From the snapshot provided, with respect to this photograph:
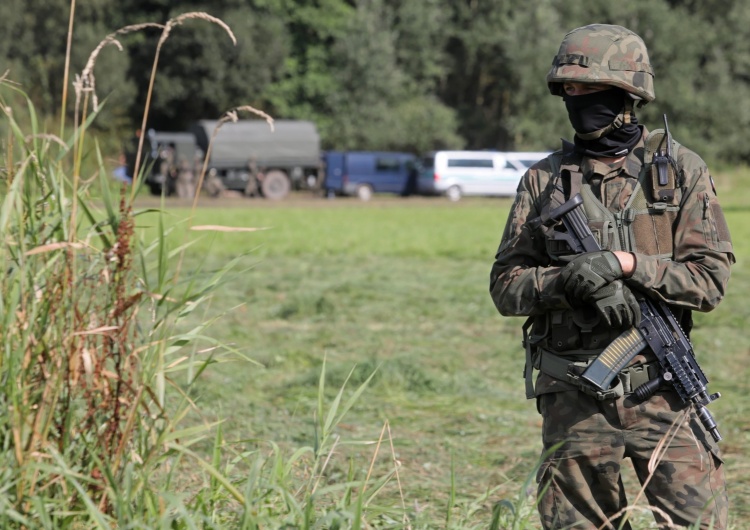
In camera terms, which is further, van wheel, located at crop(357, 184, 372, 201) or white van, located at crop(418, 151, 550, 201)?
white van, located at crop(418, 151, 550, 201)

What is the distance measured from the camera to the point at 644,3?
52.1m

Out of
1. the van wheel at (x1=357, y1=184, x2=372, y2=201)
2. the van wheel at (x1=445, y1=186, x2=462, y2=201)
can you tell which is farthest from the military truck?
the van wheel at (x1=445, y1=186, x2=462, y2=201)

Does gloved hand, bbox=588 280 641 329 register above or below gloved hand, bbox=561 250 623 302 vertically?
below

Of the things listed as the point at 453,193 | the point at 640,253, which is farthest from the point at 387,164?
the point at 640,253

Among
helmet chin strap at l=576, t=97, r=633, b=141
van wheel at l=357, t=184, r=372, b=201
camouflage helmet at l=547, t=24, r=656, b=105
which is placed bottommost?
van wheel at l=357, t=184, r=372, b=201

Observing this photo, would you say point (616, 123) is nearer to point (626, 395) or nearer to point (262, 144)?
point (626, 395)

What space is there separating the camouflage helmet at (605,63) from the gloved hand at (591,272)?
501 mm

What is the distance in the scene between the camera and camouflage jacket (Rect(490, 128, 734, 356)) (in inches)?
129

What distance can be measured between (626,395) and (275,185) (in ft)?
117

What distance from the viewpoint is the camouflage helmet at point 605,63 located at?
341cm

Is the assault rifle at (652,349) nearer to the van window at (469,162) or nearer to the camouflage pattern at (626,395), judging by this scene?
the camouflage pattern at (626,395)

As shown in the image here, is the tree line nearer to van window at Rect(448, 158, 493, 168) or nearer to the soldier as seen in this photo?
van window at Rect(448, 158, 493, 168)

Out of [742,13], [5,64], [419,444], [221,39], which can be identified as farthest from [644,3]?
[419,444]

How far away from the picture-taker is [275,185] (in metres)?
38.8
